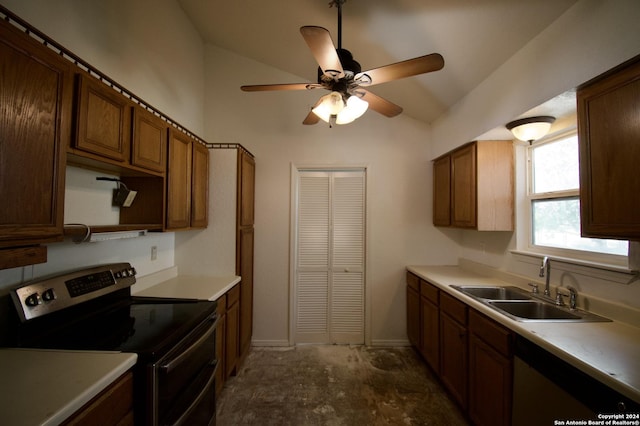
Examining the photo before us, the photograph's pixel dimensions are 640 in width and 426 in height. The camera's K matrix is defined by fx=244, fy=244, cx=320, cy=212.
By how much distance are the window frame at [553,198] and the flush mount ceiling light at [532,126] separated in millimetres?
284

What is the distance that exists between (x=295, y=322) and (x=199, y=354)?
155 cm

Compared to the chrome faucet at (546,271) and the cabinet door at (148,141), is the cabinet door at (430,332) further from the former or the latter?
the cabinet door at (148,141)

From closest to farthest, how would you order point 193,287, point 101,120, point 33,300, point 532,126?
point 33,300 → point 101,120 → point 532,126 → point 193,287

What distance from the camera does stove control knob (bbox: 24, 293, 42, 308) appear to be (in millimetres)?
1062

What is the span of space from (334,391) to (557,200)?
234 centimetres

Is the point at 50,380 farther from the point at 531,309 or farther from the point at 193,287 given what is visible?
the point at 531,309

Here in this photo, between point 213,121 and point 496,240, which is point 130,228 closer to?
point 213,121

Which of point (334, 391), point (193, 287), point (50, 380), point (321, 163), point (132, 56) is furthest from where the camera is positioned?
point (321, 163)

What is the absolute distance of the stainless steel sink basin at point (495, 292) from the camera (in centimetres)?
191

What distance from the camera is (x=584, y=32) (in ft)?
4.03

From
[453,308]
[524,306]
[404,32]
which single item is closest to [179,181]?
[404,32]

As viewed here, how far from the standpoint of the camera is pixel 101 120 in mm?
1214

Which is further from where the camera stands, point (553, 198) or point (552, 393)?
point (553, 198)

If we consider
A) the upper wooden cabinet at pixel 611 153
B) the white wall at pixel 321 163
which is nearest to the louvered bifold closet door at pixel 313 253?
the white wall at pixel 321 163
